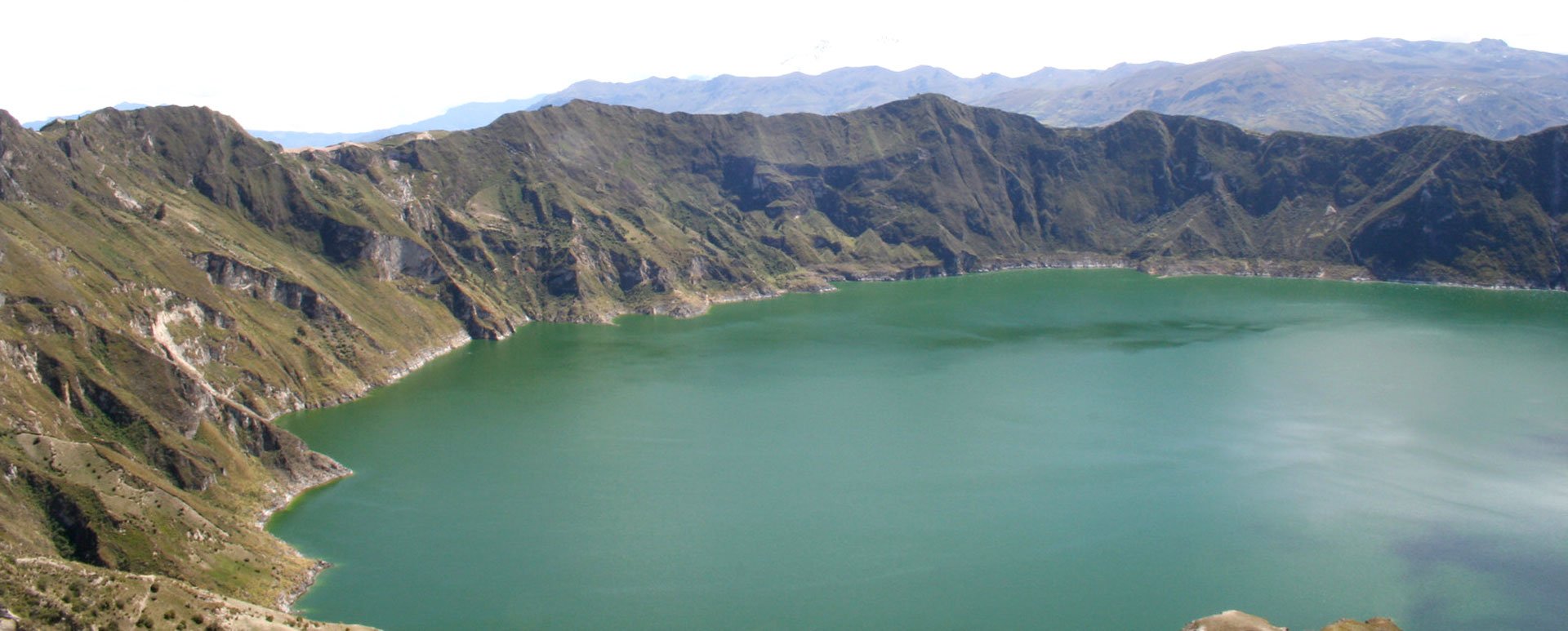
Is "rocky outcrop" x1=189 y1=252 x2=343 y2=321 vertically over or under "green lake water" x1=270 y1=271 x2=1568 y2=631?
over

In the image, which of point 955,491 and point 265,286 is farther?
point 265,286

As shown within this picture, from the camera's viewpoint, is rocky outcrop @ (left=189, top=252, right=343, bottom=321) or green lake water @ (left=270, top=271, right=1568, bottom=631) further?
rocky outcrop @ (left=189, top=252, right=343, bottom=321)

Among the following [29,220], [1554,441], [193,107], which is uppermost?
[193,107]

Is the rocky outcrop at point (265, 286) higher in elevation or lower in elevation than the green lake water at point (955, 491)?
higher

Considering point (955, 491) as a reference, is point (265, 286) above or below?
above

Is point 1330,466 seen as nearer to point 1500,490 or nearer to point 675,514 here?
point 1500,490

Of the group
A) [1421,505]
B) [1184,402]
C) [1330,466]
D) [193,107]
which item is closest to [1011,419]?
[1184,402]

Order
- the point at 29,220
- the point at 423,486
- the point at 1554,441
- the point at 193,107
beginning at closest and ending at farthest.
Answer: the point at 423,486 → the point at 1554,441 → the point at 29,220 → the point at 193,107

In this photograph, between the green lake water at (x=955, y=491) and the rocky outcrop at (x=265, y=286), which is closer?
the green lake water at (x=955, y=491)
